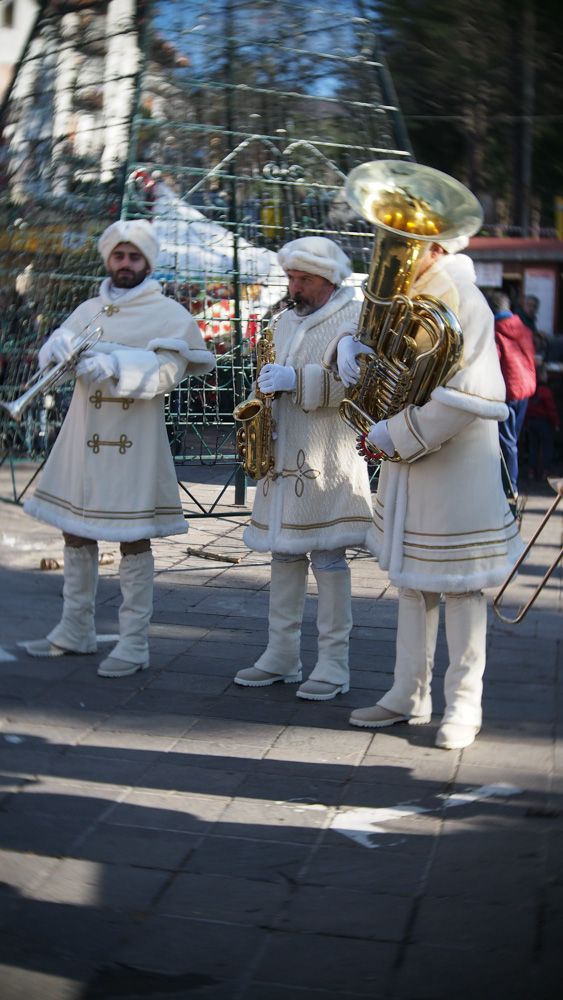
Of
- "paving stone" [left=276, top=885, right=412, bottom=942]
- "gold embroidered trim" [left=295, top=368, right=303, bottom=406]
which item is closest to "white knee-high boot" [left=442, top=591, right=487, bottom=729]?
"gold embroidered trim" [left=295, top=368, right=303, bottom=406]

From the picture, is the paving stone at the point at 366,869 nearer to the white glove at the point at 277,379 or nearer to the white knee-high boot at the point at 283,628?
the white knee-high boot at the point at 283,628

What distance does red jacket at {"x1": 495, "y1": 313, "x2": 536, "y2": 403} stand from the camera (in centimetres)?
850

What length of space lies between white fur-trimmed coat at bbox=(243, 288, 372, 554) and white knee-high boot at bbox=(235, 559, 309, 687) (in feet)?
0.56

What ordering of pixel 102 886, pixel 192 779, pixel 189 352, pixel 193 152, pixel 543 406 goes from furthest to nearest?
1. pixel 543 406
2. pixel 193 152
3. pixel 189 352
4. pixel 192 779
5. pixel 102 886

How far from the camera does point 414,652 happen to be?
13.4ft

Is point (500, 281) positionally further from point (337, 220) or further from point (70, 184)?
point (70, 184)

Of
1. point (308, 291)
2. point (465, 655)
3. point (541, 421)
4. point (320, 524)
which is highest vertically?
point (308, 291)

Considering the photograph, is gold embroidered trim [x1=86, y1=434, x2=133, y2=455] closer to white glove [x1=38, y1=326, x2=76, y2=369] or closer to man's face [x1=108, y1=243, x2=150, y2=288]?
white glove [x1=38, y1=326, x2=76, y2=369]

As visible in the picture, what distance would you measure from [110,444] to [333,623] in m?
1.22

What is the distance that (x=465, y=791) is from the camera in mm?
3629

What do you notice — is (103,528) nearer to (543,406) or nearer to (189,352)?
(189,352)

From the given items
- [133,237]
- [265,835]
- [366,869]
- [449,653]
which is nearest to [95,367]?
[133,237]

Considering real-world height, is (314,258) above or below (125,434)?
above

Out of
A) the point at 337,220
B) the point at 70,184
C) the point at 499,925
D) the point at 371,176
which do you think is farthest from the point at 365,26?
the point at 499,925
